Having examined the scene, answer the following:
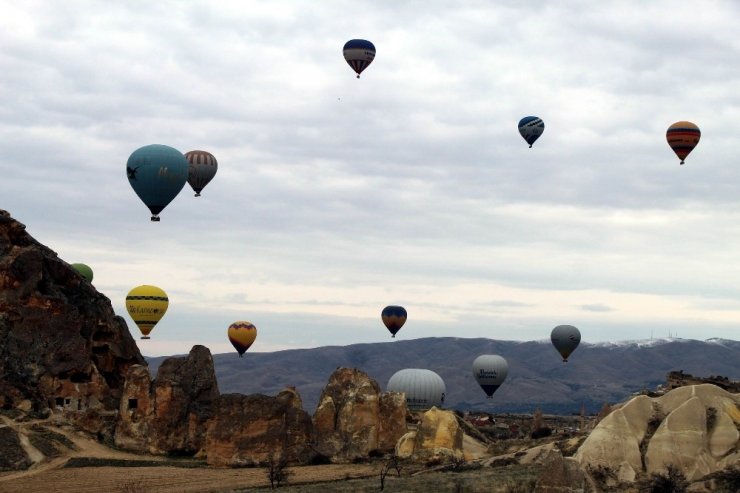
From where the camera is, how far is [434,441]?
75750mm

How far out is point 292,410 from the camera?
79.2 metres

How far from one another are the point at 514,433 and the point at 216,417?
43835 mm

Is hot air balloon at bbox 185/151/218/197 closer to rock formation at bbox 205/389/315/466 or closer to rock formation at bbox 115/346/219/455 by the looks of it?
rock formation at bbox 115/346/219/455

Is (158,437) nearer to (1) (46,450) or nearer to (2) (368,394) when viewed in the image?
(1) (46,450)

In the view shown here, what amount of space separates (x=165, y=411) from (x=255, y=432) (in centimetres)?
895

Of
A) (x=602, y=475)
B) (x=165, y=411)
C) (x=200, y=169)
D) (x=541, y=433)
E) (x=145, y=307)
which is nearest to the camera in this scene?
(x=602, y=475)

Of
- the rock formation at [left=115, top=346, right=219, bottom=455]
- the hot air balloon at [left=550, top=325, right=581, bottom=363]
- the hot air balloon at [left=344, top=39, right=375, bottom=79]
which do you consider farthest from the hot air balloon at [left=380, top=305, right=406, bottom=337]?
the rock formation at [left=115, top=346, right=219, bottom=455]

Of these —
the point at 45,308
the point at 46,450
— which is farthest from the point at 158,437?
the point at 45,308

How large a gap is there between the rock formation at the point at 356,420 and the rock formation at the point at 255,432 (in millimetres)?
1865

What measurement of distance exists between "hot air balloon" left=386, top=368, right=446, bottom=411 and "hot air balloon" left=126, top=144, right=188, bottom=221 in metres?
57.6

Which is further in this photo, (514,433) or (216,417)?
(514,433)

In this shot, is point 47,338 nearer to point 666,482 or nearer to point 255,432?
point 255,432

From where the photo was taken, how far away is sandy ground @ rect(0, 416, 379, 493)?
66.2m

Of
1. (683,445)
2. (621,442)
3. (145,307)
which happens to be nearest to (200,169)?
(145,307)
